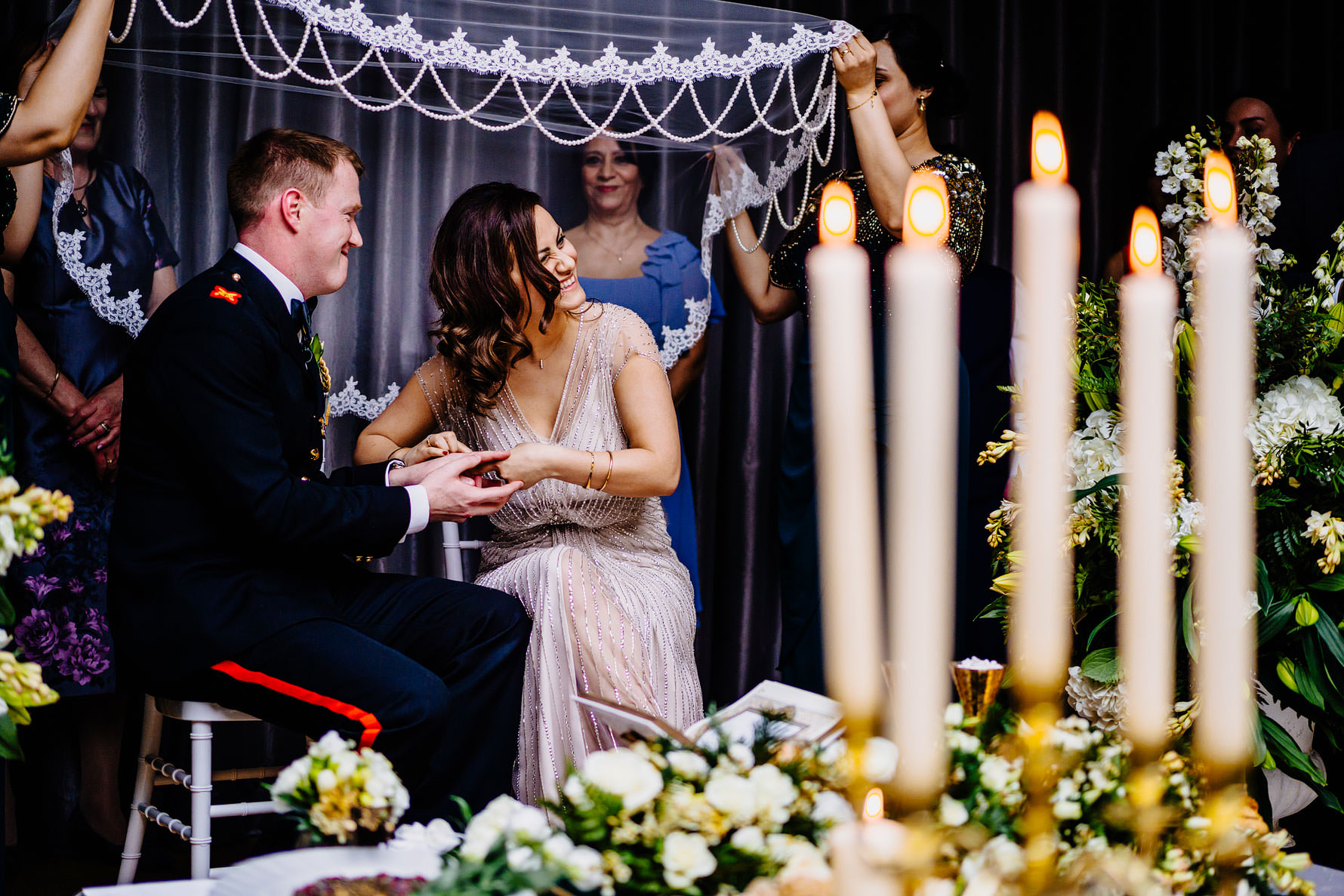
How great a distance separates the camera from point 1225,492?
52cm

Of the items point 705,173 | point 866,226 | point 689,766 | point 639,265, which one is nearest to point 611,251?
point 639,265

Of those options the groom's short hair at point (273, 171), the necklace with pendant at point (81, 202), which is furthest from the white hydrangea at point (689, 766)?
the necklace with pendant at point (81, 202)

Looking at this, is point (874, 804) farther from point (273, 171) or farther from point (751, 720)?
point (273, 171)

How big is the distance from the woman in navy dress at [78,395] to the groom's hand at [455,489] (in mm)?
792

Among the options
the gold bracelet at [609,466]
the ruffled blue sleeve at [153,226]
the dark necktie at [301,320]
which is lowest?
the gold bracelet at [609,466]

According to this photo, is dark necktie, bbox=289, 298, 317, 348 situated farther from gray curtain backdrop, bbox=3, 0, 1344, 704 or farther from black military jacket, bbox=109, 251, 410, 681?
gray curtain backdrop, bbox=3, 0, 1344, 704

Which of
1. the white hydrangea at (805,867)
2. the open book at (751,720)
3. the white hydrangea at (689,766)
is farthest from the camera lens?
the open book at (751,720)

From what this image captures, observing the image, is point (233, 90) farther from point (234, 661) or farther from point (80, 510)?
point (234, 661)

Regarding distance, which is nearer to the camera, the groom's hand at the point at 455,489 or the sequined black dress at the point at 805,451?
the groom's hand at the point at 455,489

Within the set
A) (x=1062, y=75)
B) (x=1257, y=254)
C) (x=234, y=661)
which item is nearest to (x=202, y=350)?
(x=234, y=661)

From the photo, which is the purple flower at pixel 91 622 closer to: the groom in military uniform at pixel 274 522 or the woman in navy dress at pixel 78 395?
the woman in navy dress at pixel 78 395

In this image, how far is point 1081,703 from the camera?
166 centimetres

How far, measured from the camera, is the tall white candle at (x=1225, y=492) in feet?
1.68

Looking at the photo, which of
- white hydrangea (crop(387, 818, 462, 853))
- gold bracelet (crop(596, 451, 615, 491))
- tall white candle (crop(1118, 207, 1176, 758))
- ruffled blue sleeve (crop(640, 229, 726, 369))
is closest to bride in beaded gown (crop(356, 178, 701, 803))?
gold bracelet (crop(596, 451, 615, 491))
